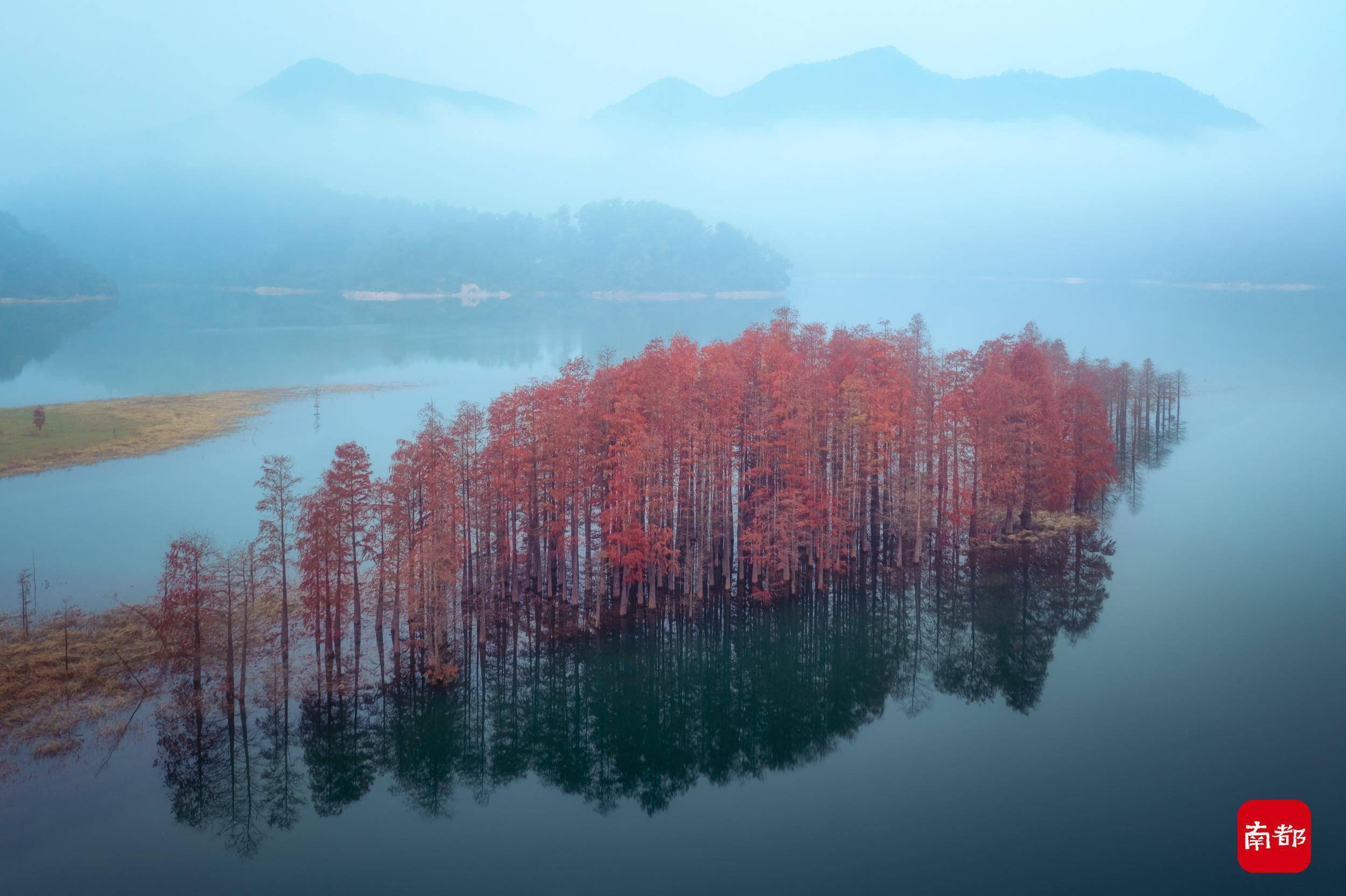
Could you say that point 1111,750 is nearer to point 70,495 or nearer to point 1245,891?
point 1245,891

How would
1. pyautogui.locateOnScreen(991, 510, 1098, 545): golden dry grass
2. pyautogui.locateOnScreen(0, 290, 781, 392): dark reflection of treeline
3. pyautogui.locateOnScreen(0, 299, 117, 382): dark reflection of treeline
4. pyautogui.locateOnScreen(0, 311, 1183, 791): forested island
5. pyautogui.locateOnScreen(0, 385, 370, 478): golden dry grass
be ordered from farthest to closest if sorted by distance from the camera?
1. pyautogui.locateOnScreen(0, 299, 117, 382): dark reflection of treeline
2. pyautogui.locateOnScreen(0, 290, 781, 392): dark reflection of treeline
3. pyautogui.locateOnScreen(0, 385, 370, 478): golden dry grass
4. pyautogui.locateOnScreen(991, 510, 1098, 545): golden dry grass
5. pyautogui.locateOnScreen(0, 311, 1183, 791): forested island

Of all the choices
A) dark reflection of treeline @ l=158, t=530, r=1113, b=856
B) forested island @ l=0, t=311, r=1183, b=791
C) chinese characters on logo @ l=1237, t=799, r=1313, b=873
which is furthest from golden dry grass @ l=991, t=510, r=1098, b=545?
chinese characters on logo @ l=1237, t=799, r=1313, b=873

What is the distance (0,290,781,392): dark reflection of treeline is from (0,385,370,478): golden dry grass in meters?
9.86

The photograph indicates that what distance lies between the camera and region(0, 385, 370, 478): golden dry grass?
209 feet

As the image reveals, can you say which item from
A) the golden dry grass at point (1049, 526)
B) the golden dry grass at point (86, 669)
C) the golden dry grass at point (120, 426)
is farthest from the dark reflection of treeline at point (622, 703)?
the golden dry grass at point (120, 426)

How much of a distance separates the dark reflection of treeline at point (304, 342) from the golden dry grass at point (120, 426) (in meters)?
9.86

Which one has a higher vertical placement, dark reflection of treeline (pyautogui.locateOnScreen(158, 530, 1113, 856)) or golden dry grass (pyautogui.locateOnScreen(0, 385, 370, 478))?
golden dry grass (pyautogui.locateOnScreen(0, 385, 370, 478))

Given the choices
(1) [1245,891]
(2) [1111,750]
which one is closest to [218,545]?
(2) [1111,750]

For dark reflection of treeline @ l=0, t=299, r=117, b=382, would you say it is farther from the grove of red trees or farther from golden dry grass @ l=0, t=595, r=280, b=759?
the grove of red trees

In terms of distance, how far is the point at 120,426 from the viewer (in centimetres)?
7556

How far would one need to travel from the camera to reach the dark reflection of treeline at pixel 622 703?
86.8 ft

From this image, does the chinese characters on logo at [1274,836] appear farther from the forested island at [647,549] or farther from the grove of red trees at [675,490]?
the grove of red trees at [675,490]

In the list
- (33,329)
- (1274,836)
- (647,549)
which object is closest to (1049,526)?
(647,549)

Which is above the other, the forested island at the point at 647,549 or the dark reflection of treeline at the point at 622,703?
the forested island at the point at 647,549
